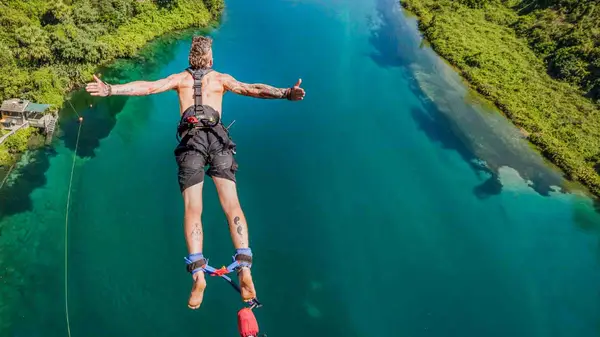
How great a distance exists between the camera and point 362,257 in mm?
14398

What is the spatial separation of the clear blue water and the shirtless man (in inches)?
367

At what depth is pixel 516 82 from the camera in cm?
2362

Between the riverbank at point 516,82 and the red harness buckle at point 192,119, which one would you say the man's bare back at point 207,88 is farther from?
the riverbank at point 516,82

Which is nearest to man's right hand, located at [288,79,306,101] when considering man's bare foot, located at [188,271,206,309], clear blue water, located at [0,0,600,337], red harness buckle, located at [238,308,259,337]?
man's bare foot, located at [188,271,206,309]

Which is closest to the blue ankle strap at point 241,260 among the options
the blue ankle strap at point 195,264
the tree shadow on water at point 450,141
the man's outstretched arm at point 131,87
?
the blue ankle strap at point 195,264

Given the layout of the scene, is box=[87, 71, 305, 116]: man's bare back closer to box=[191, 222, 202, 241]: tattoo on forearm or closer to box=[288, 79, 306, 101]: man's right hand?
box=[288, 79, 306, 101]: man's right hand

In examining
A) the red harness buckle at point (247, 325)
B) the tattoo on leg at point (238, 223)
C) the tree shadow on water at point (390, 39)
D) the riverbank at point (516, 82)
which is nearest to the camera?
the red harness buckle at point (247, 325)

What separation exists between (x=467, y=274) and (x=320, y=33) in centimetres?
1755

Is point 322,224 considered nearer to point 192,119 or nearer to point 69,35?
point 192,119

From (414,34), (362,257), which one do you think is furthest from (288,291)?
(414,34)

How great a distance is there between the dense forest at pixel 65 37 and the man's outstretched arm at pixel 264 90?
14.5 m

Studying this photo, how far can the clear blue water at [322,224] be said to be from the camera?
12719 millimetres

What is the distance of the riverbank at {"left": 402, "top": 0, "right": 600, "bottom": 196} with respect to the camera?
19.4 meters

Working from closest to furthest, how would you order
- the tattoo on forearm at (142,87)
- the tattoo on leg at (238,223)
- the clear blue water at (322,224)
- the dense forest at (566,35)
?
the tattoo on leg at (238,223), the tattoo on forearm at (142,87), the clear blue water at (322,224), the dense forest at (566,35)
